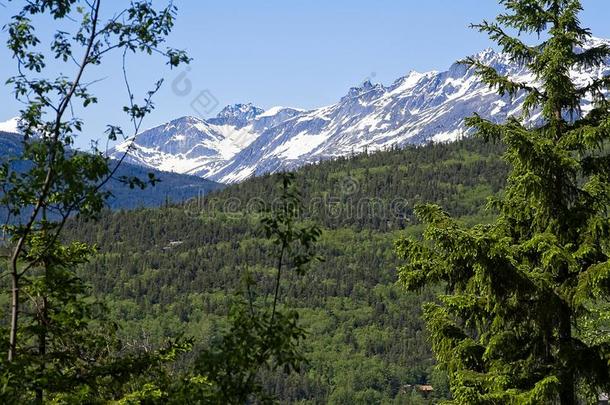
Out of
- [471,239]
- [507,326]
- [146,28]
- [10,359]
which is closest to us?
[10,359]

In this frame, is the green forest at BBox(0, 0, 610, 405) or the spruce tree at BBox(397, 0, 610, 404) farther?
the spruce tree at BBox(397, 0, 610, 404)

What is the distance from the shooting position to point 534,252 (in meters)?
17.4

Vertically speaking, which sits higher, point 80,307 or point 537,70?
point 537,70

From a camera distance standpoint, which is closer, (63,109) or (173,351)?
(63,109)

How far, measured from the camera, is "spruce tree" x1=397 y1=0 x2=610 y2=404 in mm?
→ 15562

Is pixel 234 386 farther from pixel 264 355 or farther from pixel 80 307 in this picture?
pixel 80 307

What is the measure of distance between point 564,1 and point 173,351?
1299cm

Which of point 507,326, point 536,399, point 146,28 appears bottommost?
point 536,399

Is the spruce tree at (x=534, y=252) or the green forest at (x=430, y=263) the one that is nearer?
the green forest at (x=430, y=263)

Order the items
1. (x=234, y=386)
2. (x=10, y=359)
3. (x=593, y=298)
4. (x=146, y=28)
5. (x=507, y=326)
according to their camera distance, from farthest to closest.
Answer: (x=507, y=326) → (x=593, y=298) → (x=146, y=28) → (x=10, y=359) → (x=234, y=386)

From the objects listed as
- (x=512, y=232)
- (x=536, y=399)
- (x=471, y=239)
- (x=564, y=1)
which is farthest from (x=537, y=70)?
(x=536, y=399)

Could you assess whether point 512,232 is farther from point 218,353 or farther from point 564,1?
point 218,353

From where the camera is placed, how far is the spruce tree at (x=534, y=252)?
15.6 metres

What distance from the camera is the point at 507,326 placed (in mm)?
17781
